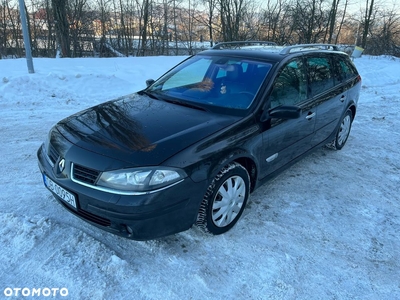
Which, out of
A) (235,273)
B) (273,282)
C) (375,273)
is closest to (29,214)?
(235,273)

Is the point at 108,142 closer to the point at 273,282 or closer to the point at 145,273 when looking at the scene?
the point at 145,273

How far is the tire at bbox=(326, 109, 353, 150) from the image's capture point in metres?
4.71

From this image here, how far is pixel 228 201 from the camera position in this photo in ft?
9.09

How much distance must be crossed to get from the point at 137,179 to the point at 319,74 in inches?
114

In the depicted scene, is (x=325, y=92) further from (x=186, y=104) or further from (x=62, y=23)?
(x=62, y=23)

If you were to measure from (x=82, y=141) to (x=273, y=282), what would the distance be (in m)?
1.86

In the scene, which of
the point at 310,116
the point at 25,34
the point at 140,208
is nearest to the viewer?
the point at 140,208

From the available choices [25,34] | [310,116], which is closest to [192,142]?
[310,116]

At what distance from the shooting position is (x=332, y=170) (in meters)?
4.21

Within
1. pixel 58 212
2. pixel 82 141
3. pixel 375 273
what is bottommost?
pixel 375 273

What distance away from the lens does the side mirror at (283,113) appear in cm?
292

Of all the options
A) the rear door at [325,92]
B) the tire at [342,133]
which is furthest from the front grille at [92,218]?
the tire at [342,133]

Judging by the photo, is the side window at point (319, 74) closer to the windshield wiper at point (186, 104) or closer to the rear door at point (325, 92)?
the rear door at point (325, 92)

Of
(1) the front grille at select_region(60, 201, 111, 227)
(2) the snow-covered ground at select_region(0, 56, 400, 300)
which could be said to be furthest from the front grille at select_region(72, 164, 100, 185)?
(2) the snow-covered ground at select_region(0, 56, 400, 300)
